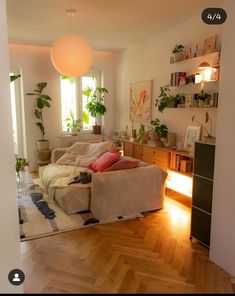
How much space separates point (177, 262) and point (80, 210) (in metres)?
1.38

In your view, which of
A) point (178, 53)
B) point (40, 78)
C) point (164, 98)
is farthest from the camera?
point (40, 78)

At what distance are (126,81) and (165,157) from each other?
2.30m

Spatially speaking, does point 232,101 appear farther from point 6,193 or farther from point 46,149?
point 46,149

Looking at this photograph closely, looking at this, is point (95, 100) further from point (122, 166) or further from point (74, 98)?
point (122, 166)

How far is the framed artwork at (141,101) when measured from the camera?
471 cm

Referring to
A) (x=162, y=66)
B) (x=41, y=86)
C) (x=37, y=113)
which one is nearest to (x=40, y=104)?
(x=37, y=113)

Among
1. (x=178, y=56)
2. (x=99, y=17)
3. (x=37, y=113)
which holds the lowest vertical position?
(x=37, y=113)

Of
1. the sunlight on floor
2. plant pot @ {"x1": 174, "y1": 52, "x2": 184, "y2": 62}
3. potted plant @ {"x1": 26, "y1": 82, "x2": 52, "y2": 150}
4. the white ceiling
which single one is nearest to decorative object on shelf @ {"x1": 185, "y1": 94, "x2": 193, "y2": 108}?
plant pot @ {"x1": 174, "y1": 52, "x2": 184, "y2": 62}

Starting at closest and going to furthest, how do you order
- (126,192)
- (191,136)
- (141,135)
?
(126,192) < (191,136) < (141,135)

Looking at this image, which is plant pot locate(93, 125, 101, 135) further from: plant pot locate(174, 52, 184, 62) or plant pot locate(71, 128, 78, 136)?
plant pot locate(174, 52, 184, 62)

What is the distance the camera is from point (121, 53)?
5637 millimetres

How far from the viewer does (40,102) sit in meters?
5.18

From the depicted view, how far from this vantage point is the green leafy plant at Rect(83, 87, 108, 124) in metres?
5.62

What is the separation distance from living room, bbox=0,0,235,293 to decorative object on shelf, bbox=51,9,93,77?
1.47ft
